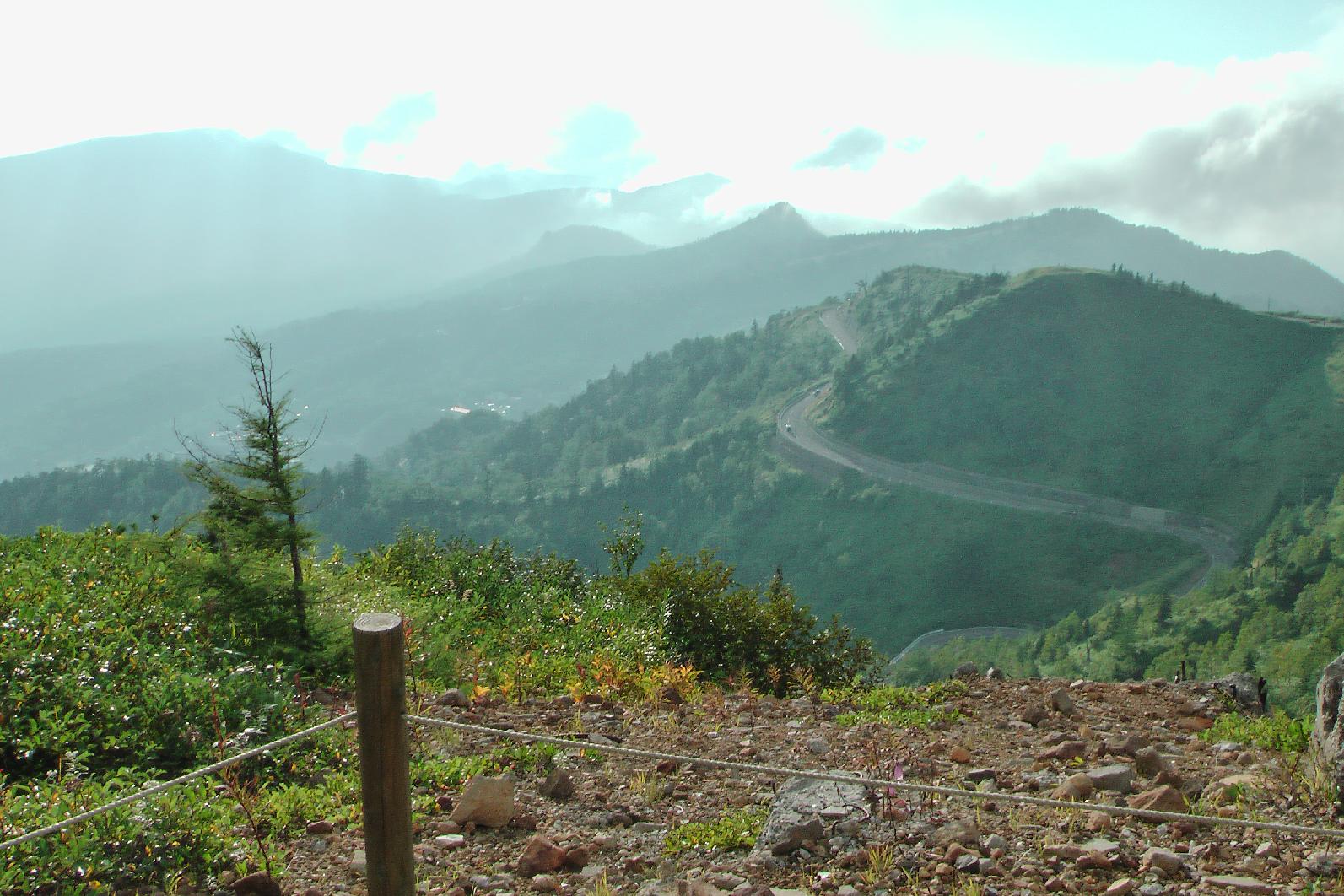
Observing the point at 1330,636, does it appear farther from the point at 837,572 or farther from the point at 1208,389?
the point at 1208,389

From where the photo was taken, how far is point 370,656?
284 centimetres

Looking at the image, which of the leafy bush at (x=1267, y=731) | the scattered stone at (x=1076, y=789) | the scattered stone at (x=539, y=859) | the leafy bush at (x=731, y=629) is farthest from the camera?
the leafy bush at (x=731, y=629)

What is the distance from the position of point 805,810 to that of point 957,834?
2.23 feet

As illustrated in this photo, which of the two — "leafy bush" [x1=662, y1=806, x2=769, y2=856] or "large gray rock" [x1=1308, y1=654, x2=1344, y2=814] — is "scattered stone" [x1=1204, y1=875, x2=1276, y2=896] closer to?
"large gray rock" [x1=1308, y1=654, x2=1344, y2=814]

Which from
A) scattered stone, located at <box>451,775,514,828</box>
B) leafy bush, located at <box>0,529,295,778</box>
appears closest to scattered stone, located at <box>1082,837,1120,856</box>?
scattered stone, located at <box>451,775,514,828</box>

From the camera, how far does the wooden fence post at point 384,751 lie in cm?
285

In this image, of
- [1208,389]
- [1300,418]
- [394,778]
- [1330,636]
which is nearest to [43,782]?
[394,778]

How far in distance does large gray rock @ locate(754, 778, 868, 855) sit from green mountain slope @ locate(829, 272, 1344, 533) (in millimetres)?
88486

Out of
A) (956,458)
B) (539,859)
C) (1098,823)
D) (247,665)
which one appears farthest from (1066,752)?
(956,458)

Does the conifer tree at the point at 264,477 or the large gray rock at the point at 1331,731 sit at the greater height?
the conifer tree at the point at 264,477

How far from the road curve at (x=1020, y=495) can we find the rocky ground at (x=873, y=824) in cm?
7966

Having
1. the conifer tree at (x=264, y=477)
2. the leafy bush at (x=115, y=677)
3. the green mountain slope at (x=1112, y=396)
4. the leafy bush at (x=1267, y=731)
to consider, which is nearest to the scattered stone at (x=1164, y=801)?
the leafy bush at (x=1267, y=731)

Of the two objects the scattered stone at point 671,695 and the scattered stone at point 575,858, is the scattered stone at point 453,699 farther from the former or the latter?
the scattered stone at point 575,858

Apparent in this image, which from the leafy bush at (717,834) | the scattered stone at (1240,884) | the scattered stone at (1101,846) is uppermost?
the scattered stone at (1240,884)
